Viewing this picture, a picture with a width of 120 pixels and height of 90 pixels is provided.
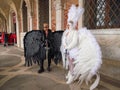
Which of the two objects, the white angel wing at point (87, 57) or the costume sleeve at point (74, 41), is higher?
the costume sleeve at point (74, 41)

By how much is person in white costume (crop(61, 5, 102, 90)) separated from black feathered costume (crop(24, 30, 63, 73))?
891 millimetres

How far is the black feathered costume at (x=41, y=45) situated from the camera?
3551 millimetres

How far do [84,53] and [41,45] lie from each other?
1.46m

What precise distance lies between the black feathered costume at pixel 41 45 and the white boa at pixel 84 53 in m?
0.95

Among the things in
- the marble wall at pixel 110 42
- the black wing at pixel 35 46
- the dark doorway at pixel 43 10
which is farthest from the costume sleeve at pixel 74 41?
the dark doorway at pixel 43 10

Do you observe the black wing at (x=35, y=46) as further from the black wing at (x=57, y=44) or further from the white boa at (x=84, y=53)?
the white boa at (x=84, y=53)

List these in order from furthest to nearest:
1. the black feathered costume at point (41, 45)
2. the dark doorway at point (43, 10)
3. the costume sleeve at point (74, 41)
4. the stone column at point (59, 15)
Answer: the dark doorway at point (43, 10), the stone column at point (59, 15), the black feathered costume at point (41, 45), the costume sleeve at point (74, 41)

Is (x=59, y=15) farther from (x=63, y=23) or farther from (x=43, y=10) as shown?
(x=43, y=10)

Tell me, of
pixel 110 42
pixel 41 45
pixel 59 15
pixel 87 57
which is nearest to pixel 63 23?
pixel 59 15

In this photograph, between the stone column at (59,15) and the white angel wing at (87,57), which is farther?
the stone column at (59,15)

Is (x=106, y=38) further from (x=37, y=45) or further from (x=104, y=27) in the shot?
(x=37, y=45)

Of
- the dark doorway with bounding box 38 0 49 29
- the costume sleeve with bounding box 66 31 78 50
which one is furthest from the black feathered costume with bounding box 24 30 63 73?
the dark doorway with bounding box 38 0 49 29

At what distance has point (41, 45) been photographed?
3.54 meters

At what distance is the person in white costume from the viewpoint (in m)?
2.36
